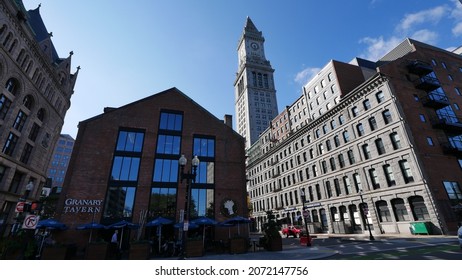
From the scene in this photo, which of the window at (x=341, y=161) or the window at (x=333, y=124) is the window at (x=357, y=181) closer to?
the window at (x=341, y=161)

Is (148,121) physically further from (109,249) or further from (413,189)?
(413,189)

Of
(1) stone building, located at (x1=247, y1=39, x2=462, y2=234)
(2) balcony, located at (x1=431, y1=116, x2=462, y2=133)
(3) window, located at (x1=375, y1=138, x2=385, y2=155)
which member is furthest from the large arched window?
(2) balcony, located at (x1=431, y1=116, x2=462, y2=133)

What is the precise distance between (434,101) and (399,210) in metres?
14.7

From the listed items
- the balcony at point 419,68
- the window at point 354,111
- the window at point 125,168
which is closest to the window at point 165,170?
the window at point 125,168

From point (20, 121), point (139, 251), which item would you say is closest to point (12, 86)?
point (20, 121)

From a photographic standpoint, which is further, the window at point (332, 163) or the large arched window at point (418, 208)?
the window at point (332, 163)

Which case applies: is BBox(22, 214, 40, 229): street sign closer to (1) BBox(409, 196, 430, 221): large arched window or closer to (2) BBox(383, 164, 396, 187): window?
(1) BBox(409, 196, 430, 221): large arched window

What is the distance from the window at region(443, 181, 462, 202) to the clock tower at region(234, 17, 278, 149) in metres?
71.6

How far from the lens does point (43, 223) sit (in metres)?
15.8

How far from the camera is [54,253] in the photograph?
1329 centimetres

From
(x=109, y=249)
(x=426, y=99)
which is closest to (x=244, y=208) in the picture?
(x=109, y=249)

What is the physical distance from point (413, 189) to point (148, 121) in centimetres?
2940

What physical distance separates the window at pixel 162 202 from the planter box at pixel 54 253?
7781mm

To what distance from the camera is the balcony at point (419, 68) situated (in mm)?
29703
